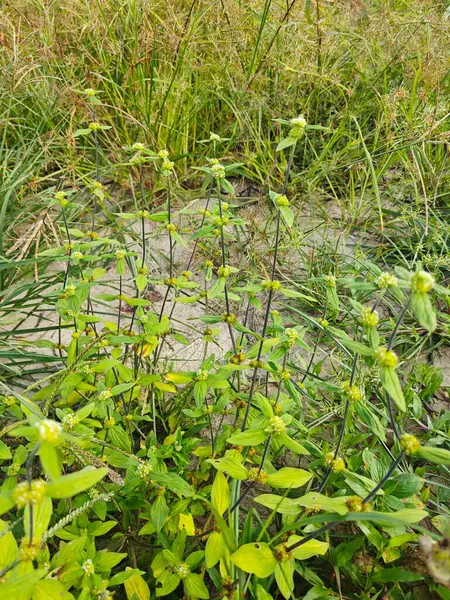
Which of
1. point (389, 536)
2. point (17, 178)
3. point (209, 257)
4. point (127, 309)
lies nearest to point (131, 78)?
point (17, 178)

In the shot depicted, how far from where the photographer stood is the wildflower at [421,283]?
0.63m

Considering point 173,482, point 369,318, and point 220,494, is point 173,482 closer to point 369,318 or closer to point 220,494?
point 220,494

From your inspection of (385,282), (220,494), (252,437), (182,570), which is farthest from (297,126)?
(182,570)

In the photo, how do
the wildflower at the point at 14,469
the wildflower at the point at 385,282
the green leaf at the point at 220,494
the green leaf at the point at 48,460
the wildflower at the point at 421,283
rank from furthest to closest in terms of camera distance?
the wildflower at the point at 14,469 → the green leaf at the point at 220,494 → the wildflower at the point at 385,282 → the wildflower at the point at 421,283 → the green leaf at the point at 48,460

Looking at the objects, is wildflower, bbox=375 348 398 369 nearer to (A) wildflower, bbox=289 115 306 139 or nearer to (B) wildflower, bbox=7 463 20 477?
(A) wildflower, bbox=289 115 306 139

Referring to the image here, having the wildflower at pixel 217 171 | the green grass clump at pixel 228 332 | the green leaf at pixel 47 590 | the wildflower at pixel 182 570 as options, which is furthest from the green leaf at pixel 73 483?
the wildflower at pixel 217 171

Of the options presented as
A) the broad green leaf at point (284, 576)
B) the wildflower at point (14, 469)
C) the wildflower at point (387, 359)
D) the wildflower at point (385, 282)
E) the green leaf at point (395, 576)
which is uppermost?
the wildflower at point (385, 282)

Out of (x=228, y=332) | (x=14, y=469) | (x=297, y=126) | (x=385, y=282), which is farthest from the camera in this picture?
(x=228, y=332)

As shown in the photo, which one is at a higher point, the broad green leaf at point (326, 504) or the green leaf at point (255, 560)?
the broad green leaf at point (326, 504)

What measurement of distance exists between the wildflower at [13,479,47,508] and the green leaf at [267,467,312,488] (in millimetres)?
407

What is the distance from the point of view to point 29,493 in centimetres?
55

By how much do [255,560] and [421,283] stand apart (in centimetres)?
51

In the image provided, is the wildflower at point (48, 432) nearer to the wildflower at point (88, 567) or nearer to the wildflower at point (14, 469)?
the wildflower at point (88, 567)

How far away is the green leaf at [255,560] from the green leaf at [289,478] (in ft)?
0.33
